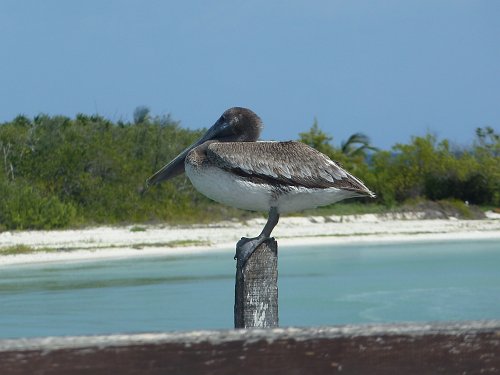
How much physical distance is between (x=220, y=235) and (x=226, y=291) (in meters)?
6.03

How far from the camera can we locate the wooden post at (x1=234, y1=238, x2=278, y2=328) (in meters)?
3.19

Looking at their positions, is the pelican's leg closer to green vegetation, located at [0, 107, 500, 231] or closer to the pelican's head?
the pelican's head

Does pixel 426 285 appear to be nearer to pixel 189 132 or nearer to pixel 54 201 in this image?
pixel 54 201

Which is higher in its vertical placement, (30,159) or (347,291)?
(30,159)

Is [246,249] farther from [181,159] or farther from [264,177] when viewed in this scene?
[181,159]

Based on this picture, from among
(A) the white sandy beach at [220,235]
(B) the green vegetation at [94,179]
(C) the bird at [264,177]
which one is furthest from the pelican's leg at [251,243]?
(B) the green vegetation at [94,179]

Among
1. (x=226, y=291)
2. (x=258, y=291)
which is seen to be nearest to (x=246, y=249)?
(x=258, y=291)

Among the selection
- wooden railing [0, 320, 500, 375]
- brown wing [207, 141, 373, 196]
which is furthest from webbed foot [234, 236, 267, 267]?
wooden railing [0, 320, 500, 375]

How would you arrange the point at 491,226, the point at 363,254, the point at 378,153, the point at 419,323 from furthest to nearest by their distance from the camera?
the point at 378,153 < the point at 491,226 < the point at 363,254 < the point at 419,323

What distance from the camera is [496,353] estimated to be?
142 cm

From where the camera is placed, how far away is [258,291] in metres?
3.22

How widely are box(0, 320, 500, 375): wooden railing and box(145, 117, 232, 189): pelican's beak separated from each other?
2252 mm

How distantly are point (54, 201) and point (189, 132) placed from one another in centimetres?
648

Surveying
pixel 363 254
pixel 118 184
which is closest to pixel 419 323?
pixel 363 254
